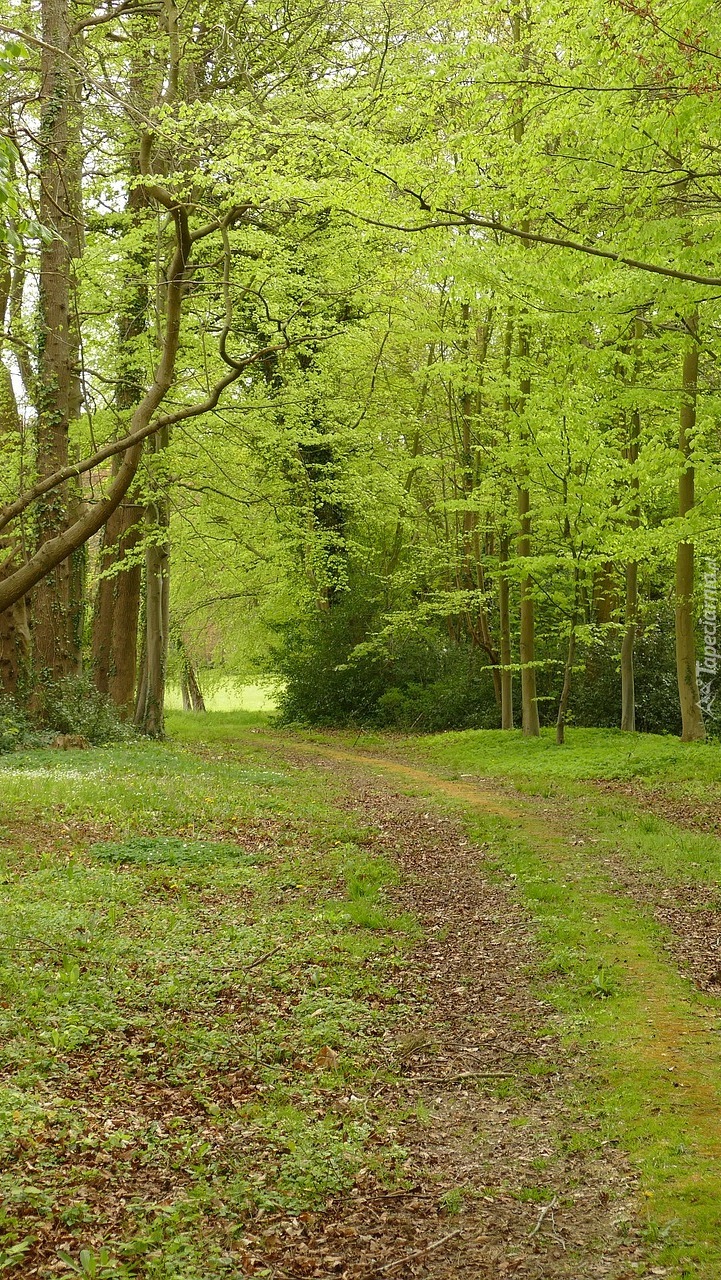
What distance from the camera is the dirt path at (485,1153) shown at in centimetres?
428

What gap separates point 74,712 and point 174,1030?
11.7 meters

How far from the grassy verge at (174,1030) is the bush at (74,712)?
5.72 m

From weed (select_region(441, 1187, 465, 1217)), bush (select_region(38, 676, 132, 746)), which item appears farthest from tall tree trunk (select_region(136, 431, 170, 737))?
weed (select_region(441, 1187, 465, 1217))

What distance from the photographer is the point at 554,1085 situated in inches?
229

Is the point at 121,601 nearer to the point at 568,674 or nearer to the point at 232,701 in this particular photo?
the point at 568,674

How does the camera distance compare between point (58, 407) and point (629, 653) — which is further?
point (629, 653)

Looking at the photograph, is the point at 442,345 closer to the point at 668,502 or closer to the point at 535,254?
the point at 668,502

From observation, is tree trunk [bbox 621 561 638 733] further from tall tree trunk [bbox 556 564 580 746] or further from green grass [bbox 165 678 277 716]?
green grass [bbox 165 678 277 716]

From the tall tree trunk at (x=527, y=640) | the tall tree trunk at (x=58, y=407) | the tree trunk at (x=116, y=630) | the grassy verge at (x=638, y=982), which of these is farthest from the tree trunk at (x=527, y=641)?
the tall tree trunk at (x=58, y=407)

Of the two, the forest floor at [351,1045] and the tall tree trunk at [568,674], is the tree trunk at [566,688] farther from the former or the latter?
the forest floor at [351,1045]

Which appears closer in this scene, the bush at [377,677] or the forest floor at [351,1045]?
the forest floor at [351,1045]

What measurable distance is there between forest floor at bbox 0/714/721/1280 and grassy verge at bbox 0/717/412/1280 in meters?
0.02

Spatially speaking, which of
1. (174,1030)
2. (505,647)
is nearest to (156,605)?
(505,647)

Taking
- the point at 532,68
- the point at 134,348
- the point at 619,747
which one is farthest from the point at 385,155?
the point at 619,747
